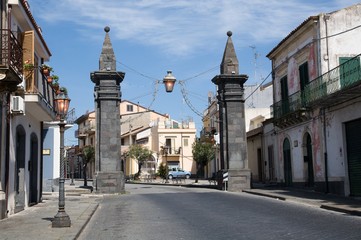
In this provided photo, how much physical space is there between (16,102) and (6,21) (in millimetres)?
2375

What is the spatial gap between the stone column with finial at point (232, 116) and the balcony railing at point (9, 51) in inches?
696

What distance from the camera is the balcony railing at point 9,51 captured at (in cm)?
1236

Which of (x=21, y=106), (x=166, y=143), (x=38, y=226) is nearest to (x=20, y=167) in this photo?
(x=21, y=106)

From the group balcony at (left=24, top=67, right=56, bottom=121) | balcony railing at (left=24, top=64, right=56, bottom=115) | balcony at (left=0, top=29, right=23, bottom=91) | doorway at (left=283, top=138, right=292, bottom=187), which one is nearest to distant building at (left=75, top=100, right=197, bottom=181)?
doorway at (left=283, top=138, right=292, bottom=187)

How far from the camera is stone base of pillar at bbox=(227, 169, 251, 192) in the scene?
28.9 meters

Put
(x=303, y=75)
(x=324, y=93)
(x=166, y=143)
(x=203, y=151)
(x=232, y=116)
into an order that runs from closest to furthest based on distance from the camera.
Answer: (x=324, y=93)
(x=303, y=75)
(x=232, y=116)
(x=203, y=151)
(x=166, y=143)

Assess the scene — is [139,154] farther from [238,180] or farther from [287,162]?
[238,180]

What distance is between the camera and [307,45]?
2625cm

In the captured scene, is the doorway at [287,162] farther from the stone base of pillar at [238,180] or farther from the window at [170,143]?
the window at [170,143]

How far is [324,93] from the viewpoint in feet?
74.9

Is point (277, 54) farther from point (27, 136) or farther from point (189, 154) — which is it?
point (189, 154)

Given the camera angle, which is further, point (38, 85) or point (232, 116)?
point (232, 116)

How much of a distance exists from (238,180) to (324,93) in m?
8.36

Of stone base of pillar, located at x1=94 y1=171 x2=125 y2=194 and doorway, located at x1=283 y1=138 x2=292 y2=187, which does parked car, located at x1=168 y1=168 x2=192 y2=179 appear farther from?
stone base of pillar, located at x1=94 y1=171 x2=125 y2=194
